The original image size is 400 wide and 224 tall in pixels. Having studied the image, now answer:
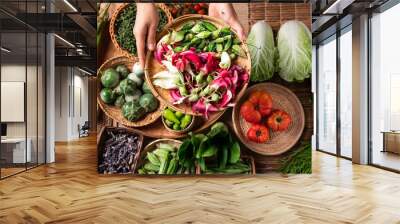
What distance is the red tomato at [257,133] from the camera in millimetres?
6070

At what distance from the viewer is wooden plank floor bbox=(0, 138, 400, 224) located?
3.74 meters

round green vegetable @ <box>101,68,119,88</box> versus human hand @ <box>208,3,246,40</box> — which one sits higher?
human hand @ <box>208,3,246,40</box>

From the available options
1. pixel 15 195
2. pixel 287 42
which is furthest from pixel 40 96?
pixel 287 42

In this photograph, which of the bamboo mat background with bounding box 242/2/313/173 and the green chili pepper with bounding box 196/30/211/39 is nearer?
the green chili pepper with bounding box 196/30/211/39

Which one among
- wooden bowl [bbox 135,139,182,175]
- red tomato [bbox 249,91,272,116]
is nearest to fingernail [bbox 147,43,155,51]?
wooden bowl [bbox 135,139,182,175]

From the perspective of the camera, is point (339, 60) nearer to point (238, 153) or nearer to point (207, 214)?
point (238, 153)

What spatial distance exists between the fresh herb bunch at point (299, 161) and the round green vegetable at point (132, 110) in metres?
2.34

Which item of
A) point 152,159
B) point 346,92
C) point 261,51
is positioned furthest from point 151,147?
point 346,92

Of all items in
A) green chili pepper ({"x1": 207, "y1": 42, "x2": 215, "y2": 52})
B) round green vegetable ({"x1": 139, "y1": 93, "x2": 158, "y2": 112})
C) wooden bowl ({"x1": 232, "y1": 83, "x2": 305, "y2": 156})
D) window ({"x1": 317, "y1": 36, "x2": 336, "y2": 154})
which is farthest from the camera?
window ({"x1": 317, "y1": 36, "x2": 336, "y2": 154})

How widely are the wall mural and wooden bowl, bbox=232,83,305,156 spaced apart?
2cm

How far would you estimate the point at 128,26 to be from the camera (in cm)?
604

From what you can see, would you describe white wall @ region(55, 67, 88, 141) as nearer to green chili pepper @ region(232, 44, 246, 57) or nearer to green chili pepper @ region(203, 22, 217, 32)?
green chili pepper @ region(203, 22, 217, 32)

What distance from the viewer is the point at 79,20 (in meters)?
8.07

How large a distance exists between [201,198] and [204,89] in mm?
1906
